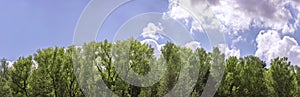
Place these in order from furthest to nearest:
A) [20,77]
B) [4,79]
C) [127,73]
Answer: [4,79]
[20,77]
[127,73]

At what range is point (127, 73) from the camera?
35.5 meters

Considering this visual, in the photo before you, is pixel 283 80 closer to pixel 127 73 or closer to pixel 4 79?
pixel 127 73

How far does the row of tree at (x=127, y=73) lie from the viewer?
116 ft

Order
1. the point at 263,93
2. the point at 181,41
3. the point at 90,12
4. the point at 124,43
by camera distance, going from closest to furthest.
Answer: the point at 90,12 → the point at 181,41 → the point at 124,43 → the point at 263,93

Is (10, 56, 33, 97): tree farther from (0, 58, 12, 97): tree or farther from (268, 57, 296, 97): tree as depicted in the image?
(268, 57, 296, 97): tree

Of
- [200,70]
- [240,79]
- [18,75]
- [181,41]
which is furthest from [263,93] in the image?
[18,75]

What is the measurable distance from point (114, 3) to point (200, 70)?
12.1 metres

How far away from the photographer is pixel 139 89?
120ft

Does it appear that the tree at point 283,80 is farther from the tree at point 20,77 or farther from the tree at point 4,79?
the tree at point 4,79

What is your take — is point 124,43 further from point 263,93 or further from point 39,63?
point 263,93

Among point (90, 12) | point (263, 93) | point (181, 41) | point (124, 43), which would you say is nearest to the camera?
point (90, 12)

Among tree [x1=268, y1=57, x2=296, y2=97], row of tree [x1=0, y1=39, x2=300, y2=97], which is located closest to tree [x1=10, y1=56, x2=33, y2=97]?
row of tree [x1=0, y1=39, x2=300, y2=97]

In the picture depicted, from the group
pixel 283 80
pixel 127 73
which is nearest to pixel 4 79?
pixel 127 73

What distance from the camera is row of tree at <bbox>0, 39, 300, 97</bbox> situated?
116 feet
